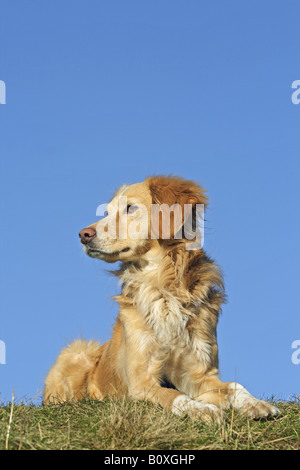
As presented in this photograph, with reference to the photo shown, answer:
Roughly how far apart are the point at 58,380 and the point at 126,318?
1.93 metres

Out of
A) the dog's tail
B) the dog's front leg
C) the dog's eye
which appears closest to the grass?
the dog's front leg

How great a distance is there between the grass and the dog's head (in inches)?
78.5

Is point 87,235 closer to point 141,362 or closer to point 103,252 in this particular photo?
point 103,252

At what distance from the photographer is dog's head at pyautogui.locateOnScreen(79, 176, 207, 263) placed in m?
7.25

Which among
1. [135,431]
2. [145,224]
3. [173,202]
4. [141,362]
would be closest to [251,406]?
[141,362]

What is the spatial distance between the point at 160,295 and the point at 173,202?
1108 mm

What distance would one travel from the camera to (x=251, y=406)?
19.8ft

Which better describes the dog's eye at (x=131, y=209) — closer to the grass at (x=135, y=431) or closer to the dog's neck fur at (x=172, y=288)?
the dog's neck fur at (x=172, y=288)

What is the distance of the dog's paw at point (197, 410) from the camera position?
5551mm

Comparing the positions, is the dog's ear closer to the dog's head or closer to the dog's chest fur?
the dog's head

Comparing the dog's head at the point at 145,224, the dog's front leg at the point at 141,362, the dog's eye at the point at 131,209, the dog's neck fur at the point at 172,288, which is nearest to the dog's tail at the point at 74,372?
the dog's front leg at the point at 141,362
